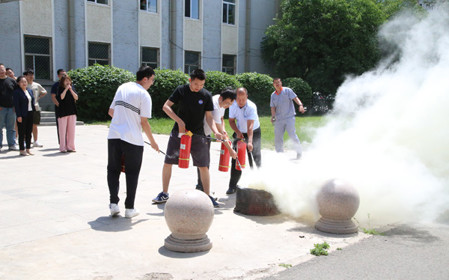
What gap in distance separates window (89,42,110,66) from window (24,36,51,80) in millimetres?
2257

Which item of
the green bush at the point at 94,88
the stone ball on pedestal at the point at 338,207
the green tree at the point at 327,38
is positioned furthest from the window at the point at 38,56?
the stone ball on pedestal at the point at 338,207

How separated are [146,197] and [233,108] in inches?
78.8

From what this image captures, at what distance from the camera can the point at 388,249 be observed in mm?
5070

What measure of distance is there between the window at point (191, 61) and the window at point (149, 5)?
3.43m

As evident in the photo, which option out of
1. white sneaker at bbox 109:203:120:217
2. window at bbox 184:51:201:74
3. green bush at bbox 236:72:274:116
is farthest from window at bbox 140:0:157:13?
white sneaker at bbox 109:203:120:217

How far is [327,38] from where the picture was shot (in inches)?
1200

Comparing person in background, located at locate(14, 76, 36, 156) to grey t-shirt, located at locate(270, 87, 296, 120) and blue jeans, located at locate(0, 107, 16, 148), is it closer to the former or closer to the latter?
blue jeans, located at locate(0, 107, 16, 148)

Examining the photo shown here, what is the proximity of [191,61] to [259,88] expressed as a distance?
16.3 ft

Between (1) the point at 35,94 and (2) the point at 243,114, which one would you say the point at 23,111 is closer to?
(1) the point at 35,94

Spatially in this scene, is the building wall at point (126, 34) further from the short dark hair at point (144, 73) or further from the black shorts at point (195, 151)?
the short dark hair at point (144, 73)

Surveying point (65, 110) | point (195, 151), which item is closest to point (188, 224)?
point (195, 151)

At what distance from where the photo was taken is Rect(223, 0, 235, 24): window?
3024 centimetres

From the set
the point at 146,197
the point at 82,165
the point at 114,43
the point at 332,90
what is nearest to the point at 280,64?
the point at 332,90

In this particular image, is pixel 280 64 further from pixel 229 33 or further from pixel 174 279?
pixel 174 279
